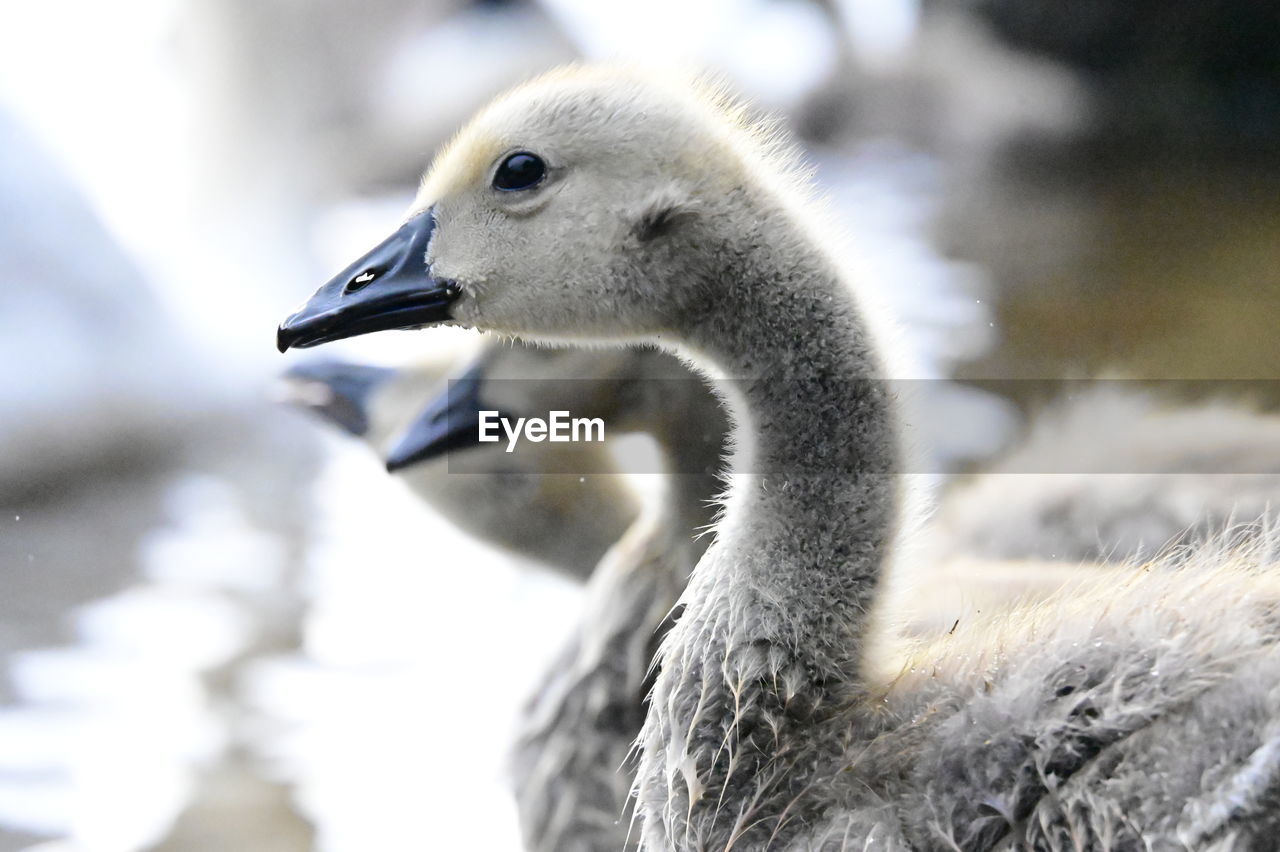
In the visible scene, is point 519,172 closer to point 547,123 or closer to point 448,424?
point 547,123

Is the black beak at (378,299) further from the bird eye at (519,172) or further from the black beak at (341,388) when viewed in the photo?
the black beak at (341,388)

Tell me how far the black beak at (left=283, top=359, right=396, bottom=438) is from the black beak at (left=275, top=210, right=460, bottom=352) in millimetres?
464

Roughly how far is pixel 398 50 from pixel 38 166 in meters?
0.51

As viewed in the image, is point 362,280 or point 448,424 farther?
point 448,424

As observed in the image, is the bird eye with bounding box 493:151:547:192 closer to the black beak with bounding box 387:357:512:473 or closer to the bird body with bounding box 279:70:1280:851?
the bird body with bounding box 279:70:1280:851

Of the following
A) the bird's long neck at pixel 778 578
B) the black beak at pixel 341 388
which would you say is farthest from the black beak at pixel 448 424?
the bird's long neck at pixel 778 578

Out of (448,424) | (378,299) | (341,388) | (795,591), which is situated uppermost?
(341,388)

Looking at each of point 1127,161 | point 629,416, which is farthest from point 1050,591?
point 1127,161

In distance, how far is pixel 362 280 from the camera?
680 millimetres

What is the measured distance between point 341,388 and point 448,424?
6.9 inches

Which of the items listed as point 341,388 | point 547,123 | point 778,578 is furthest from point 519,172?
point 341,388

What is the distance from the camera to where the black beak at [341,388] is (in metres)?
1.14

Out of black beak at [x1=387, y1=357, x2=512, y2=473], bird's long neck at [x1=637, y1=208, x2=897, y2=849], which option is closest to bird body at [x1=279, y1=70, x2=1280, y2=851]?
bird's long neck at [x1=637, y1=208, x2=897, y2=849]

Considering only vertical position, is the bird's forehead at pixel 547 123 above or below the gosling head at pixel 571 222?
above
